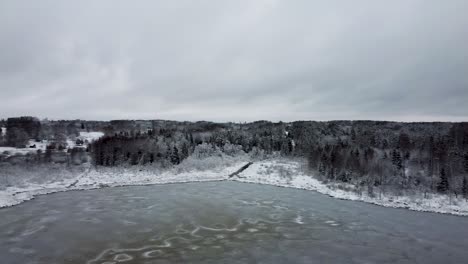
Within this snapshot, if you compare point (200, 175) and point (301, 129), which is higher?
point (301, 129)

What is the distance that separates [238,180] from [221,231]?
24840mm

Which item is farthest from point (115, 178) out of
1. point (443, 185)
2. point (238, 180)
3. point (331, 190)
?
point (443, 185)

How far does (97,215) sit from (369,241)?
65.0ft

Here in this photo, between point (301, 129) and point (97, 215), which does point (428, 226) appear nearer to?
point (97, 215)

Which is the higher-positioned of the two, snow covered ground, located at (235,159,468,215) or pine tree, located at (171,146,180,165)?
pine tree, located at (171,146,180,165)

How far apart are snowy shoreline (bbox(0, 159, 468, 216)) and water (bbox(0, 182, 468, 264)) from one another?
2.15 metres

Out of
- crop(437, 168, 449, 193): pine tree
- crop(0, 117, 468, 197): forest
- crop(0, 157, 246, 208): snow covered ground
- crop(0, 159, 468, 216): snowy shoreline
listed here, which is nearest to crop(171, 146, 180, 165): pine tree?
crop(0, 117, 468, 197): forest

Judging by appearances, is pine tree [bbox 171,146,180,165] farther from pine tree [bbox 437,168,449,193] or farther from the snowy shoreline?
pine tree [bbox 437,168,449,193]

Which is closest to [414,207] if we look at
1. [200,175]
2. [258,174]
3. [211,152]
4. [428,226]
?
[428,226]

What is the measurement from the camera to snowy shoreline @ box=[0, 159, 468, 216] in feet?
102

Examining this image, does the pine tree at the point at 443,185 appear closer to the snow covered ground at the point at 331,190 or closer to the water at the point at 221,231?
the snow covered ground at the point at 331,190

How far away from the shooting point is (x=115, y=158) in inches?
2307

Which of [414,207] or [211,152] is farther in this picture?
[211,152]

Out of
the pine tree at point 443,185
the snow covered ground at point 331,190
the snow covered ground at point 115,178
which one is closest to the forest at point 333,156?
the pine tree at point 443,185
